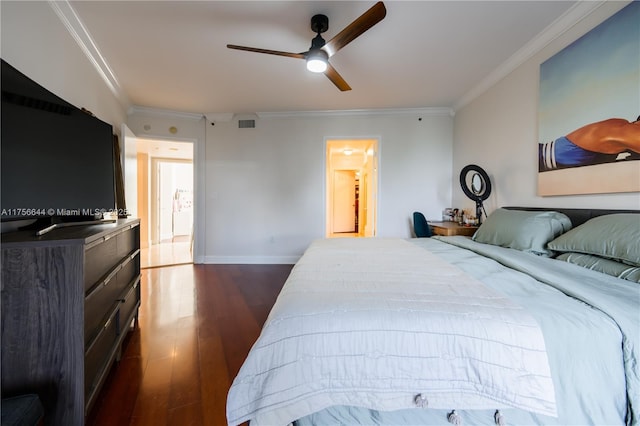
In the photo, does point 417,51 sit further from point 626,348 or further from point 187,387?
point 187,387

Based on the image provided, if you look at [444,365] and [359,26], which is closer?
[444,365]

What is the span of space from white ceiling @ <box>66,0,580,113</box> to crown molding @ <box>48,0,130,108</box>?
0.03 m

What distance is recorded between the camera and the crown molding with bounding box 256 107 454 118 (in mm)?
3923

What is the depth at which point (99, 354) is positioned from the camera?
4.19 feet

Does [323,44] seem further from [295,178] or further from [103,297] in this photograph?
[295,178]

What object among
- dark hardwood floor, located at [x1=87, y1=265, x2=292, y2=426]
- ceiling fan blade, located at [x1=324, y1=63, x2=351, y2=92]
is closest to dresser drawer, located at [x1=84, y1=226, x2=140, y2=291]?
dark hardwood floor, located at [x1=87, y1=265, x2=292, y2=426]

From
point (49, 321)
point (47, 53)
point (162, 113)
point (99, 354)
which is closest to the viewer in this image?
point (49, 321)

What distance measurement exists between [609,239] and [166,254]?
228 inches

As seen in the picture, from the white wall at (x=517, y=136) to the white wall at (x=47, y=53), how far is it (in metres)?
3.80

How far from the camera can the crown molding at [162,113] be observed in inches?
148

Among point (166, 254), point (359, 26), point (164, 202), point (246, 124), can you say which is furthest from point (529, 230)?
point (164, 202)

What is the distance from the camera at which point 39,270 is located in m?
0.96

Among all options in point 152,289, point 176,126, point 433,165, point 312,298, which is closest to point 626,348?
point 312,298

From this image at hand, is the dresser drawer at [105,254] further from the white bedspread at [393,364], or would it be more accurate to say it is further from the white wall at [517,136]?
the white wall at [517,136]
